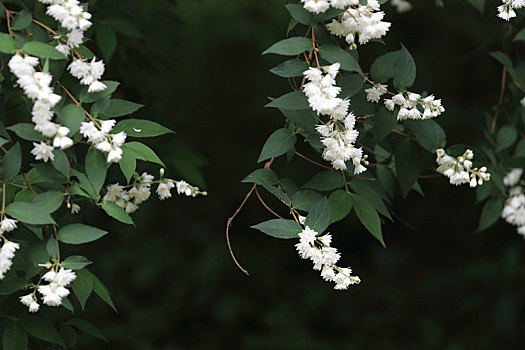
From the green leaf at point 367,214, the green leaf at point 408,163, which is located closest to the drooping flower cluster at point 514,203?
the green leaf at point 408,163

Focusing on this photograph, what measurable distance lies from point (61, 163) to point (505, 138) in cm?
149

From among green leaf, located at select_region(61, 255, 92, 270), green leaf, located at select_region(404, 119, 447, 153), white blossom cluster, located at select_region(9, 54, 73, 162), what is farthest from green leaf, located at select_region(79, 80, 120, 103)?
green leaf, located at select_region(404, 119, 447, 153)

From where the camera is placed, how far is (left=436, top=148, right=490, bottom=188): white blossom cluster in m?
1.49

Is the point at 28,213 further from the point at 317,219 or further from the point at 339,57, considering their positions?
the point at 339,57

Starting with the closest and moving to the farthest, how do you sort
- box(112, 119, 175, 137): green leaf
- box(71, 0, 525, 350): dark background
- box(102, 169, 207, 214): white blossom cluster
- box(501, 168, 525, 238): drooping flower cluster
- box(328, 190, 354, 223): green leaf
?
box(112, 119, 175, 137): green leaf → box(102, 169, 207, 214): white blossom cluster → box(328, 190, 354, 223): green leaf → box(501, 168, 525, 238): drooping flower cluster → box(71, 0, 525, 350): dark background

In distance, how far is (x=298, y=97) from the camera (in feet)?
4.16

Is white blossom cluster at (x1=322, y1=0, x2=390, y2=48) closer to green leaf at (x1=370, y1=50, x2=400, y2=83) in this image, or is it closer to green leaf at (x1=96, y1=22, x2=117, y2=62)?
green leaf at (x1=370, y1=50, x2=400, y2=83)

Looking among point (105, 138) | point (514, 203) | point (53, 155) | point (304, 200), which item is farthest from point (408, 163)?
point (53, 155)

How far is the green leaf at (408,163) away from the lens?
1694 mm

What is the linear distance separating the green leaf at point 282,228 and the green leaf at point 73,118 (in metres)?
0.42

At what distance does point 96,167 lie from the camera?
127cm

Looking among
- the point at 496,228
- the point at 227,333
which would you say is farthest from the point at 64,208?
the point at 496,228

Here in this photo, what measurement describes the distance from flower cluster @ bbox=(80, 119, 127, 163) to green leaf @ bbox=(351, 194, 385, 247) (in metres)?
0.65

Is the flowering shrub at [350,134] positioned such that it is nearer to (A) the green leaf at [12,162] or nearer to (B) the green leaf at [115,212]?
(B) the green leaf at [115,212]
